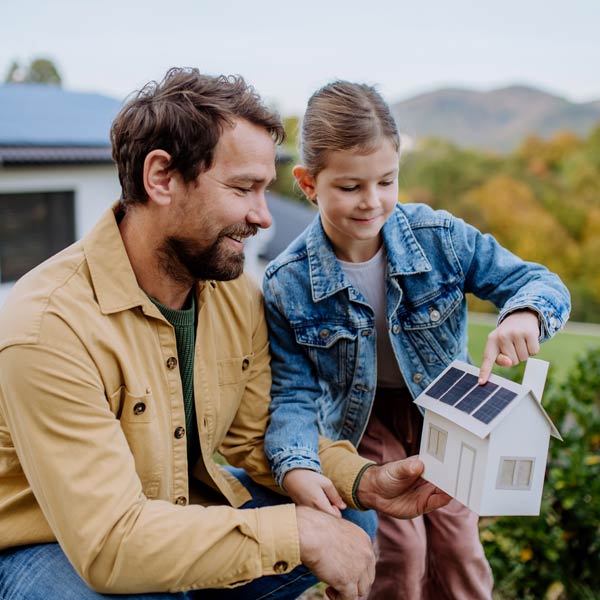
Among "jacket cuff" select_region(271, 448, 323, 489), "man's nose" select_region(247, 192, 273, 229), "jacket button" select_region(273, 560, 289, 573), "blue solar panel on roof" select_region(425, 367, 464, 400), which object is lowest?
"jacket button" select_region(273, 560, 289, 573)

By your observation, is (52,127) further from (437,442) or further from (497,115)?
(497,115)

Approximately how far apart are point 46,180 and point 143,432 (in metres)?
11.3

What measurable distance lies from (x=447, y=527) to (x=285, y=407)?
0.75 m

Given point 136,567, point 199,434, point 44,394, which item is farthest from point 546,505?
point 44,394

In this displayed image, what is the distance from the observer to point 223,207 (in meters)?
2.27

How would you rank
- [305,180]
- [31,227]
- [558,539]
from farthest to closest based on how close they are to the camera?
[31,227]
[558,539]
[305,180]

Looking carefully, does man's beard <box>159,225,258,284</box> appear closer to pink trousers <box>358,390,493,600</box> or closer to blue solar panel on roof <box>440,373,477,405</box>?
blue solar panel on roof <box>440,373,477,405</box>

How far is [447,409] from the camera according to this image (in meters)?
2.19

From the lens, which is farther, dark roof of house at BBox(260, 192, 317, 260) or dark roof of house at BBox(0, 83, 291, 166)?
dark roof of house at BBox(260, 192, 317, 260)

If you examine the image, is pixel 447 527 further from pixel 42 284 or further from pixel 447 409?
pixel 42 284

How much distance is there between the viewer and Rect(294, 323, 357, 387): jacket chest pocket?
2.69 m

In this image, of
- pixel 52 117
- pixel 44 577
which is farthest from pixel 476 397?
pixel 52 117

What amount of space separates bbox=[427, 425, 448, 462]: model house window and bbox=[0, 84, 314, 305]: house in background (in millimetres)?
10136

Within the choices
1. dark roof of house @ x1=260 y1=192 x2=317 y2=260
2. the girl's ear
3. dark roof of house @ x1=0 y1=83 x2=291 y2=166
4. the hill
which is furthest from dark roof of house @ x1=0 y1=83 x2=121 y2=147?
the hill
